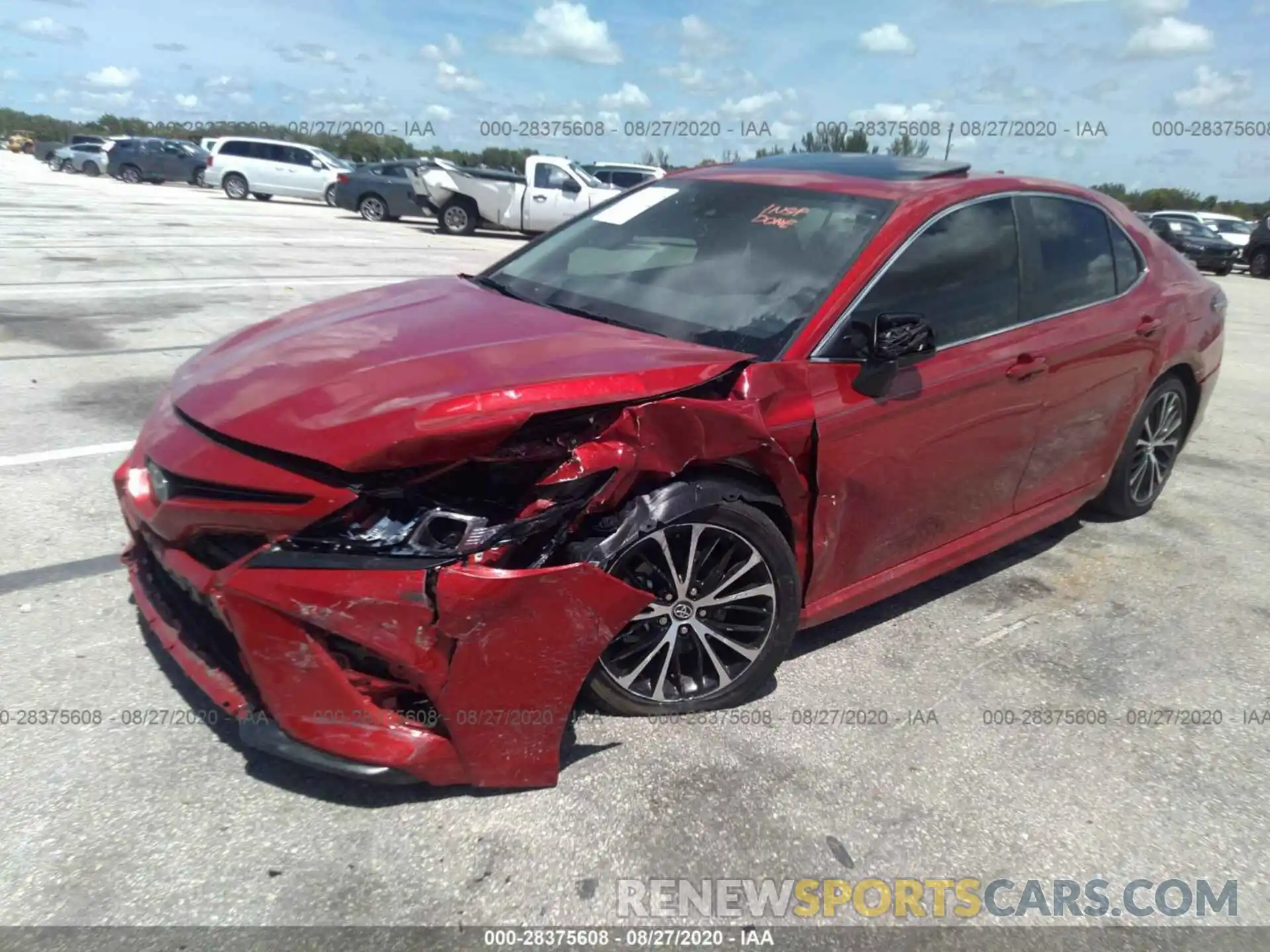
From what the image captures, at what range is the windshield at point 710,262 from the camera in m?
3.37

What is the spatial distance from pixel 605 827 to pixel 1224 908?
5.22 feet

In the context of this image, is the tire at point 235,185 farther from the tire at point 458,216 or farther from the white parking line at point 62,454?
the white parking line at point 62,454

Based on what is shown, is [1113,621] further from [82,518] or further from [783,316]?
[82,518]

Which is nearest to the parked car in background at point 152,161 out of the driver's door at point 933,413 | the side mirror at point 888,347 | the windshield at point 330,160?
the windshield at point 330,160

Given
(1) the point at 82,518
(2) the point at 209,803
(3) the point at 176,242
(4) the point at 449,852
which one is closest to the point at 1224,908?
(4) the point at 449,852

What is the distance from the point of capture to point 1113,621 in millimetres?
4023

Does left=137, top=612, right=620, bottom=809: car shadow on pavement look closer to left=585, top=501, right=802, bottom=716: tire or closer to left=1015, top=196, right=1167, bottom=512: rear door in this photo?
left=585, top=501, right=802, bottom=716: tire

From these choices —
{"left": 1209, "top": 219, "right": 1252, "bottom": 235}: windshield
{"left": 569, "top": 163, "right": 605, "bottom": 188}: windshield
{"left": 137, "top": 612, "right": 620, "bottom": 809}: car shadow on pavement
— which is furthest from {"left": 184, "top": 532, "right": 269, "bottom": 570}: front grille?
{"left": 1209, "top": 219, "right": 1252, "bottom": 235}: windshield


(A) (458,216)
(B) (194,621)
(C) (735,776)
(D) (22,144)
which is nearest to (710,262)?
(C) (735,776)

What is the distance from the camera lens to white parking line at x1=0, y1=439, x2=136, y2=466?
4.86m

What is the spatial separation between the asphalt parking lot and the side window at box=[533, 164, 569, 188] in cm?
1591

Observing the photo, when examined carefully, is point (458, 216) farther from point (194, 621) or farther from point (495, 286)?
point (194, 621)

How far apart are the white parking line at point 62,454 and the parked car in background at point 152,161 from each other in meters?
32.1

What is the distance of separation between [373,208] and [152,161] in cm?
1535
